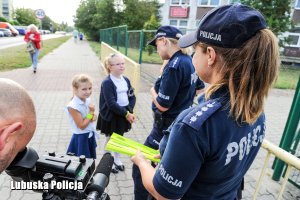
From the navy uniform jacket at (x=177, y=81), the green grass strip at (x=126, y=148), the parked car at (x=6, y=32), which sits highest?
the navy uniform jacket at (x=177, y=81)

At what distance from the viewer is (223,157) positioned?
3.89 feet

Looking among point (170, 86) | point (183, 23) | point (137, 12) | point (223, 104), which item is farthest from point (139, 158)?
point (137, 12)

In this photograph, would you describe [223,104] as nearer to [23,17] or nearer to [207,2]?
[207,2]

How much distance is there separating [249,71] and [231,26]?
22 cm

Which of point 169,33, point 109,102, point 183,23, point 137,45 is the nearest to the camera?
point 169,33

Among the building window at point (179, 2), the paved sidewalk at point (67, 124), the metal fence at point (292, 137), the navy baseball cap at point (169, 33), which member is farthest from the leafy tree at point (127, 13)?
the navy baseball cap at point (169, 33)

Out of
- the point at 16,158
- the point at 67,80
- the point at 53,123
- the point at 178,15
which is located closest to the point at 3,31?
the point at 178,15

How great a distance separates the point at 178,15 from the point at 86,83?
29.5 meters

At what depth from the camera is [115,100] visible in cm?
339

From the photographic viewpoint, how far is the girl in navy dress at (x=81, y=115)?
306cm

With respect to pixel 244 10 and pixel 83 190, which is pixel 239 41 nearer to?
pixel 244 10

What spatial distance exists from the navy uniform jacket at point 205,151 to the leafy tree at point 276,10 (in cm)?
1964

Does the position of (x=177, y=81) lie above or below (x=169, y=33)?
below

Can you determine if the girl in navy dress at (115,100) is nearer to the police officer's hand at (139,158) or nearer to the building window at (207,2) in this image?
the police officer's hand at (139,158)
